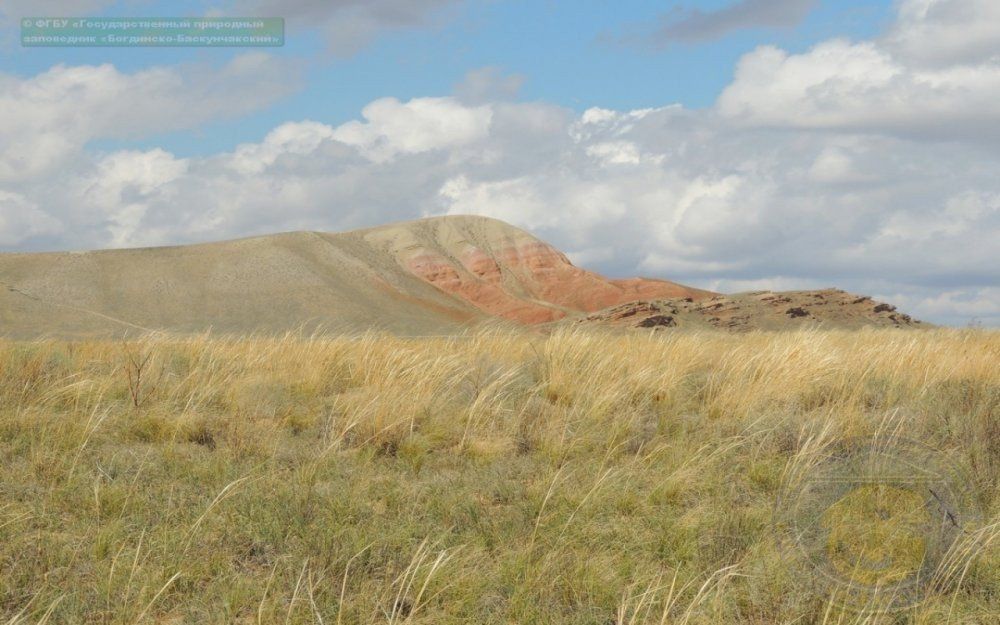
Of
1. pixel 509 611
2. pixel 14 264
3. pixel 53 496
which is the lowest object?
pixel 509 611

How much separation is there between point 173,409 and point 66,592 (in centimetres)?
319

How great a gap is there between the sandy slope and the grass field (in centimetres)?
4064

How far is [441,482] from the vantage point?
5.16 m

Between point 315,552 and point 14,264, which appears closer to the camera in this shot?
point 315,552

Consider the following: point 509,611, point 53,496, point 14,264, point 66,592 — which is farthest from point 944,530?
point 14,264

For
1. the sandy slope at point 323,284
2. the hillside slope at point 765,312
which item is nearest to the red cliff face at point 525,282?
the sandy slope at point 323,284

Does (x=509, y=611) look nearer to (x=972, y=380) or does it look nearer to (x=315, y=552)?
(x=315, y=552)

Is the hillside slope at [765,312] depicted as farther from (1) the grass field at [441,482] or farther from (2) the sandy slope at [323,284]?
(1) the grass field at [441,482]

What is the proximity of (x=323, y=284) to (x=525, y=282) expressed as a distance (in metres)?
22.8

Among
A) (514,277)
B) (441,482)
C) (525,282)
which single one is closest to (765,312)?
(525,282)

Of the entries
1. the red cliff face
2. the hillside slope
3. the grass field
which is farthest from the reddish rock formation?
the grass field

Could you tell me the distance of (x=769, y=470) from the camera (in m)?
5.38

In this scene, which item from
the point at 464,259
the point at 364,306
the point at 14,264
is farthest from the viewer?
the point at 464,259

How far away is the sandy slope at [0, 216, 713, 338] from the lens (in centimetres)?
6016
